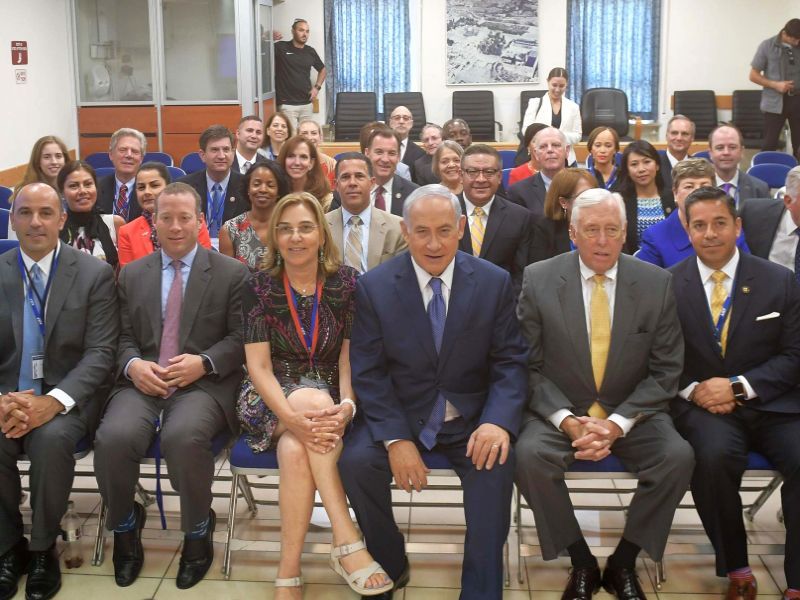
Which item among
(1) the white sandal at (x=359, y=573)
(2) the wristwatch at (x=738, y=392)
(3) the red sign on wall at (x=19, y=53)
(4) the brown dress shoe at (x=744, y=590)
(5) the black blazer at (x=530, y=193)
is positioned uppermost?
(3) the red sign on wall at (x=19, y=53)

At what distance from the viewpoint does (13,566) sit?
3.34 meters

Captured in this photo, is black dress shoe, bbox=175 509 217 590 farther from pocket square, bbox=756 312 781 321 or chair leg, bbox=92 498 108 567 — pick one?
pocket square, bbox=756 312 781 321

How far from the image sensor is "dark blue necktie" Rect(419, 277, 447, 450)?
3240 millimetres

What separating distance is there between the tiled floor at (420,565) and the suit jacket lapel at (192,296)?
2.77 feet

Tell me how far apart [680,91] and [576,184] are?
8228 millimetres

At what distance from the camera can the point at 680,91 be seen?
12109 mm

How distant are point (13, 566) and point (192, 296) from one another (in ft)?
4.02

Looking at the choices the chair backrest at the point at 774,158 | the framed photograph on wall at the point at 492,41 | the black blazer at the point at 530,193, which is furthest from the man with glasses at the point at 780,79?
the black blazer at the point at 530,193

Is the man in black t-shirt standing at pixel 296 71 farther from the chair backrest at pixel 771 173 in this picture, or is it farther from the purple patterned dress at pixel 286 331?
the purple patterned dress at pixel 286 331

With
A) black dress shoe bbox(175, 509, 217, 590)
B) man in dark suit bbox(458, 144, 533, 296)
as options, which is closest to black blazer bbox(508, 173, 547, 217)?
man in dark suit bbox(458, 144, 533, 296)

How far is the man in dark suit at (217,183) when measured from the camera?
584cm

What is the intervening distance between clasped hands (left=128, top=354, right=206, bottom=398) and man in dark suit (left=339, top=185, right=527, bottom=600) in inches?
26.4

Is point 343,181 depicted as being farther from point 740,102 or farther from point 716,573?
point 740,102

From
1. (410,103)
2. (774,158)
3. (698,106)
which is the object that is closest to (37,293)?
(774,158)
